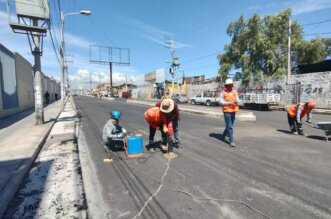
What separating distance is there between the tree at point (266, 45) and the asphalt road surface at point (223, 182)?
23.4m

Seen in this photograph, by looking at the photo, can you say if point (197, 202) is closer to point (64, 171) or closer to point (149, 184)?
point (149, 184)

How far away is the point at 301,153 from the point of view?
6.35 meters

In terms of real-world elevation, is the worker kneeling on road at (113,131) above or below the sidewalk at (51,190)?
above

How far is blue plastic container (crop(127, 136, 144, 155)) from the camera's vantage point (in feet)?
20.3


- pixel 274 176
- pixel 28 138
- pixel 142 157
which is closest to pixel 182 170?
pixel 142 157

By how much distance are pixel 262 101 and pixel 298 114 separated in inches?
578

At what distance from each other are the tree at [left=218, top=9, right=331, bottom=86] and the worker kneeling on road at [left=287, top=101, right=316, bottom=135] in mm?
20196

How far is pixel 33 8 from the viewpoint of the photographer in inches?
443

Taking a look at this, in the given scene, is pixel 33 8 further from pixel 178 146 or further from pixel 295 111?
pixel 295 111

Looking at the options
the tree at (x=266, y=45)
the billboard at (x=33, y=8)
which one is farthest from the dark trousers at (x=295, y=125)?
the tree at (x=266, y=45)

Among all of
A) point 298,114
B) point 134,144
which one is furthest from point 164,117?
point 298,114

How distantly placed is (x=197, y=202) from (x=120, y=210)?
115 cm

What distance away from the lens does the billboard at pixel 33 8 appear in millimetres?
11039

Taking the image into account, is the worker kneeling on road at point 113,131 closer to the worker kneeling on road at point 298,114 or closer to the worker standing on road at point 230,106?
the worker standing on road at point 230,106
